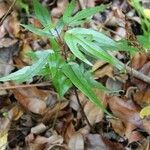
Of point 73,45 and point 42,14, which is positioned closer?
point 73,45

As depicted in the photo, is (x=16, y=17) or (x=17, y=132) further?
(x=16, y=17)

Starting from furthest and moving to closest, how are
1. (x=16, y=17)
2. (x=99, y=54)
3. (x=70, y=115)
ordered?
(x=16, y=17) < (x=70, y=115) < (x=99, y=54)

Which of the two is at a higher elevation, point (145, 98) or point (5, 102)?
point (5, 102)

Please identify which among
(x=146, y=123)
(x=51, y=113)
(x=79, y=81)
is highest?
(x=79, y=81)

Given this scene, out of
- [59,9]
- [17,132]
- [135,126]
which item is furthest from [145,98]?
[59,9]

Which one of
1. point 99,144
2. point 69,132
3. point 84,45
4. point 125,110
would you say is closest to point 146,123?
point 125,110

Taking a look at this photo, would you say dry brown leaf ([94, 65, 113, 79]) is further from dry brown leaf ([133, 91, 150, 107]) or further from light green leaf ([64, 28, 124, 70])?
light green leaf ([64, 28, 124, 70])

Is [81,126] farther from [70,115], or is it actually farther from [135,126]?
[135,126]

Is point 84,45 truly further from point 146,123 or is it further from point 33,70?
point 146,123
